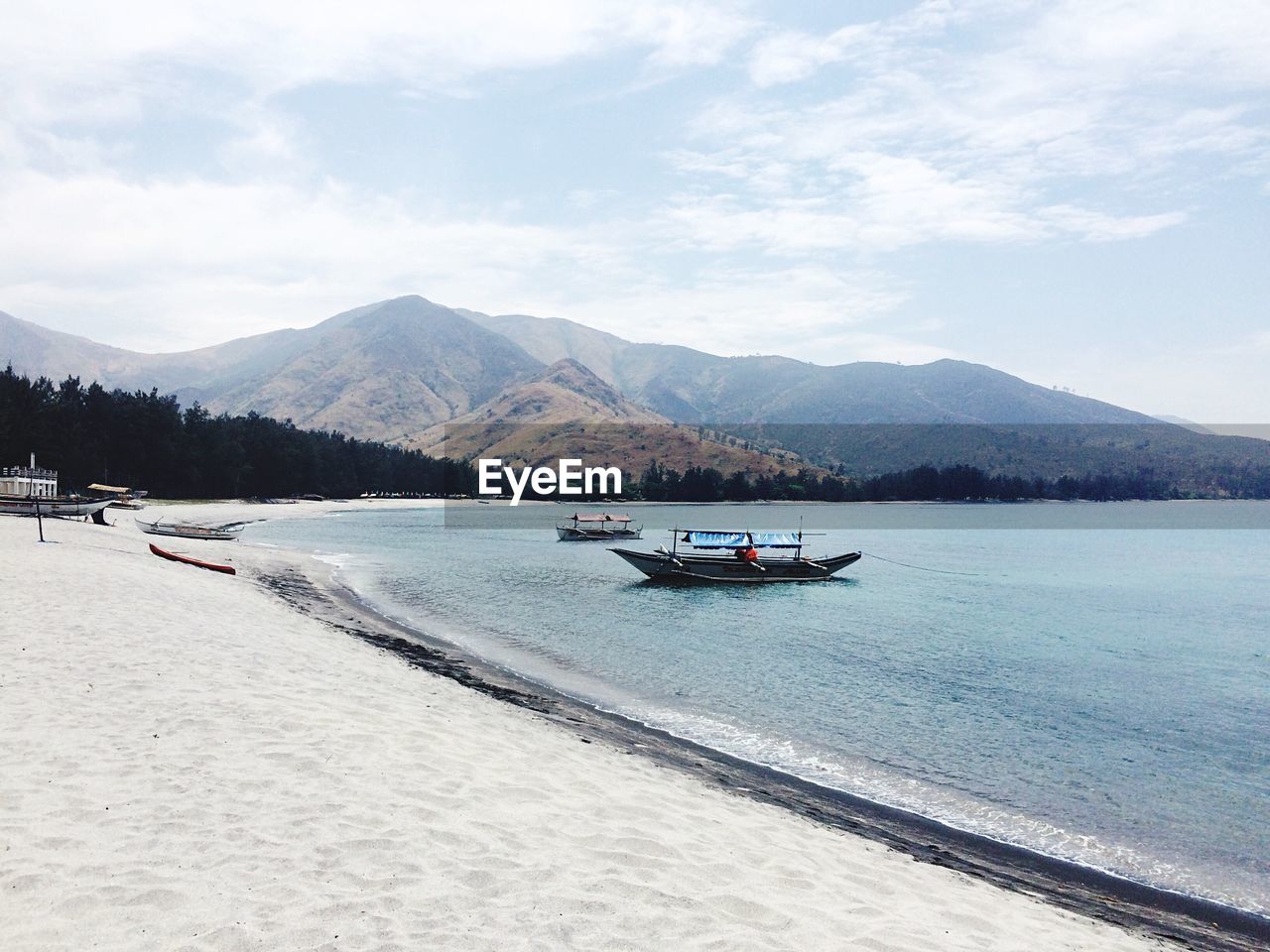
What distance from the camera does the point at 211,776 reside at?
31.6 ft

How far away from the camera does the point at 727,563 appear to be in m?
53.9

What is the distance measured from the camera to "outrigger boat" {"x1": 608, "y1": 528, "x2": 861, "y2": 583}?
5319 centimetres

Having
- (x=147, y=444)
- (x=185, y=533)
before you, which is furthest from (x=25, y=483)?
(x=147, y=444)

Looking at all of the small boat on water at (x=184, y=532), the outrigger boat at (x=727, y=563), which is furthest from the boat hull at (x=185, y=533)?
the outrigger boat at (x=727, y=563)

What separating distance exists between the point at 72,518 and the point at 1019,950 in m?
68.4

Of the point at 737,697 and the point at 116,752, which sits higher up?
the point at 116,752

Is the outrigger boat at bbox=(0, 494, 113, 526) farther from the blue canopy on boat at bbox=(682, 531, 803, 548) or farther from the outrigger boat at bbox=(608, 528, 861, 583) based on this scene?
the blue canopy on boat at bbox=(682, 531, 803, 548)

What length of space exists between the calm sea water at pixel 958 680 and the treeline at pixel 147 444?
46.3 metres

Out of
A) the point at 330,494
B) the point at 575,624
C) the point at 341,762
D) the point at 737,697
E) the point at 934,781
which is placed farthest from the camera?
the point at 330,494

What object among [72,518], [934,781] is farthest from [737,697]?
[72,518]

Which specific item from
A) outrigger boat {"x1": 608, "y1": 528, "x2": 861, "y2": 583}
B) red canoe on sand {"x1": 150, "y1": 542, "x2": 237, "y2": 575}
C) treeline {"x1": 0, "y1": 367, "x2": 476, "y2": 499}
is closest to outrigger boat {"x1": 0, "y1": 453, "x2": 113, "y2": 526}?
red canoe on sand {"x1": 150, "y1": 542, "x2": 237, "y2": 575}

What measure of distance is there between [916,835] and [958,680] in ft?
49.8

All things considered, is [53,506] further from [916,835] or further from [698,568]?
[916,835]

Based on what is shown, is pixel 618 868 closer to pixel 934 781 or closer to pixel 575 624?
pixel 934 781
